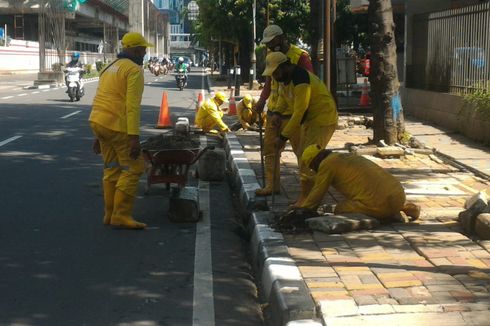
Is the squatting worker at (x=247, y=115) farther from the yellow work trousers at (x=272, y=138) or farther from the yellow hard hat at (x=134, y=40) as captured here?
the yellow hard hat at (x=134, y=40)

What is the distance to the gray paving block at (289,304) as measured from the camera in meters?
4.53

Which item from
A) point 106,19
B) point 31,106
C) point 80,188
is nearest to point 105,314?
point 80,188

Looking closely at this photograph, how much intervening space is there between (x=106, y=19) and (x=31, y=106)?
6478 cm

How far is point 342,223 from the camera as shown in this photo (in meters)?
6.52

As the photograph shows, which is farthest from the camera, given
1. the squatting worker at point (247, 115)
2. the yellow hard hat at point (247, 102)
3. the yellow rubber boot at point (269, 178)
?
the squatting worker at point (247, 115)

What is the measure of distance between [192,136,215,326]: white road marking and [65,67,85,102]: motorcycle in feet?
54.8

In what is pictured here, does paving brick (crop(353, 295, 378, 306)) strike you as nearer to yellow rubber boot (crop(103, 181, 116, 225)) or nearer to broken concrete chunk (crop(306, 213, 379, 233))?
broken concrete chunk (crop(306, 213, 379, 233))

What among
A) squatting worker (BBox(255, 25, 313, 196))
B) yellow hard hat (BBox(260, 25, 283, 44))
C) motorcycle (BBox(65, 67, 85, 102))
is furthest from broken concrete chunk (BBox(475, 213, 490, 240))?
motorcycle (BBox(65, 67, 85, 102))

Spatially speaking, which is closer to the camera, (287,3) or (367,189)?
(367,189)

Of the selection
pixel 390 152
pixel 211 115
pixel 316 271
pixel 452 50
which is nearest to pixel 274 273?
pixel 316 271

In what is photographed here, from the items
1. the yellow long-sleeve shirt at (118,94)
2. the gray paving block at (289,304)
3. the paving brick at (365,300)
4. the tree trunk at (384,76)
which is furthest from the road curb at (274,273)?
the tree trunk at (384,76)

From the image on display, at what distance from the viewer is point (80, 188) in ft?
31.1

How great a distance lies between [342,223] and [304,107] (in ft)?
4.30

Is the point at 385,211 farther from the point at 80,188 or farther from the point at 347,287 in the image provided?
the point at 80,188
